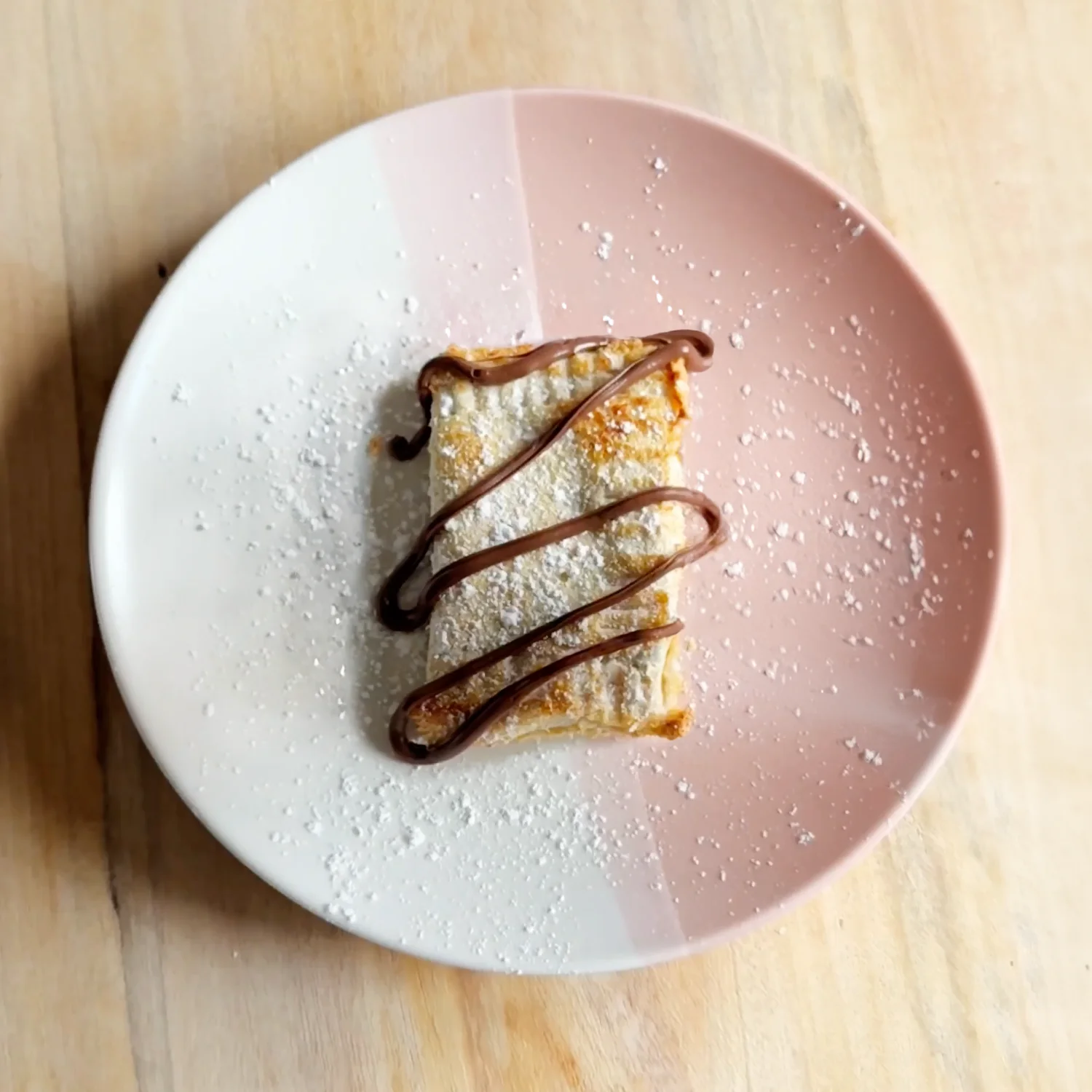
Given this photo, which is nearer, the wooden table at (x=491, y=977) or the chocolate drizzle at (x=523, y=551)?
the chocolate drizzle at (x=523, y=551)

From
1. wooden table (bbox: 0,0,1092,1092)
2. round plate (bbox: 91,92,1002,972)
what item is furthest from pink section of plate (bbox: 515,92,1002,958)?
wooden table (bbox: 0,0,1092,1092)

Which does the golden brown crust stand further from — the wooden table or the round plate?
the wooden table

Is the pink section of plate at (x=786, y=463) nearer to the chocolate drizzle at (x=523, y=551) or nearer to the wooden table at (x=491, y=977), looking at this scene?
the chocolate drizzle at (x=523, y=551)

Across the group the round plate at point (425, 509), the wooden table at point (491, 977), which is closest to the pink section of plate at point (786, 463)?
the round plate at point (425, 509)

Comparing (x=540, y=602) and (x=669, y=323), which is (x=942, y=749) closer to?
(x=540, y=602)

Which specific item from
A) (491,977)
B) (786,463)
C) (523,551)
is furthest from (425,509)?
(491,977)

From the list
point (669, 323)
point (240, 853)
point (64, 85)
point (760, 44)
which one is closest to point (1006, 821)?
point (669, 323)
